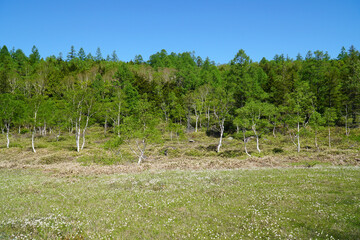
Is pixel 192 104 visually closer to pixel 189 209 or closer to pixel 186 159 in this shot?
pixel 186 159

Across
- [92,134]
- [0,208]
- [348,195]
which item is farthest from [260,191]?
[92,134]

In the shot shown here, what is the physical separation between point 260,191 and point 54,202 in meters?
14.4

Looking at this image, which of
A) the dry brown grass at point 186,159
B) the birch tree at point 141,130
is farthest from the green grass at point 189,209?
the birch tree at point 141,130

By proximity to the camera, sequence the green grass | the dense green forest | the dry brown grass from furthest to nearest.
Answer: the dense green forest
the dry brown grass
the green grass

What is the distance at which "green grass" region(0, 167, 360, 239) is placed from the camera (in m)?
9.55

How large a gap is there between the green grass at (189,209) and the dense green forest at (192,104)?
1729 cm

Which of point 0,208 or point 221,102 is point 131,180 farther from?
point 221,102

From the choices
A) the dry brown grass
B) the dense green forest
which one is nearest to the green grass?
the dry brown grass

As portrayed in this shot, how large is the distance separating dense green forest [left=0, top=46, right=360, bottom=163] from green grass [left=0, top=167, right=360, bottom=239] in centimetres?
1729

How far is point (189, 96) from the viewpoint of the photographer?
77.9 meters

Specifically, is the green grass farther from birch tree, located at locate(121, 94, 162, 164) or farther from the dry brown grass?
birch tree, located at locate(121, 94, 162, 164)

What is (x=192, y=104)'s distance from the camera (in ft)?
255

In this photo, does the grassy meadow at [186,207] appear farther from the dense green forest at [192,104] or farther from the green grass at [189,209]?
the dense green forest at [192,104]

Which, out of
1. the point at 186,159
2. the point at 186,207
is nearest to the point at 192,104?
the point at 186,159
